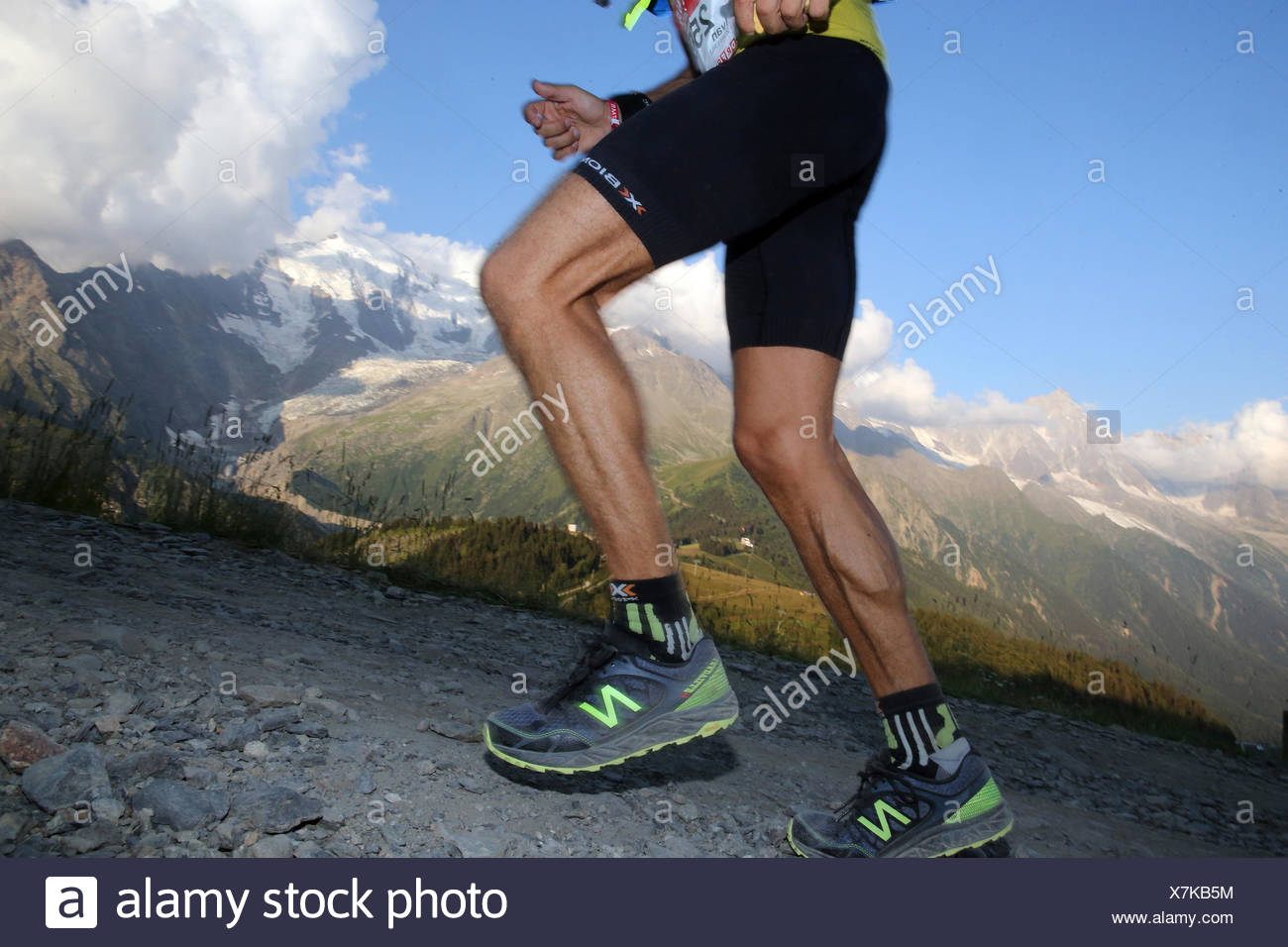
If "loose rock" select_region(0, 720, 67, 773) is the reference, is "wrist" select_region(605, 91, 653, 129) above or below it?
above

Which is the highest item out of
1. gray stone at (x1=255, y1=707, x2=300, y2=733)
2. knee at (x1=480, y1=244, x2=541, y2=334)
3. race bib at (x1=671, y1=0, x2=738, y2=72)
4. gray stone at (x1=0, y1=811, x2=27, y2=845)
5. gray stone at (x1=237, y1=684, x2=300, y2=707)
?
race bib at (x1=671, y1=0, x2=738, y2=72)

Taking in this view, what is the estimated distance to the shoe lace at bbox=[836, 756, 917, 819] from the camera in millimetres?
2020

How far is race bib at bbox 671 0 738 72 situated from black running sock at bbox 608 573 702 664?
4.49ft

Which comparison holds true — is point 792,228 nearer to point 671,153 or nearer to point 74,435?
point 671,153

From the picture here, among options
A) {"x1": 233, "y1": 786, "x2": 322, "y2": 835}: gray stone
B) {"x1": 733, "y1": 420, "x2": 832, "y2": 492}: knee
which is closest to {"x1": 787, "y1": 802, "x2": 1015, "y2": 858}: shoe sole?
{"x1": 733, "y1": 420, "x2": 832, "y2": 492}: knee

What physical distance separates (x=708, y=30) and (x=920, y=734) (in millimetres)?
2024

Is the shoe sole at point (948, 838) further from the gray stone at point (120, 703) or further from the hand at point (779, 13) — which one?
the hand at point (779, 13)

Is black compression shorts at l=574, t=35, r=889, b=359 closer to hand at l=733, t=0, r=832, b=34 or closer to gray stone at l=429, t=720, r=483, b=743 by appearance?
hand at l=733, t=0, r=832, b=34

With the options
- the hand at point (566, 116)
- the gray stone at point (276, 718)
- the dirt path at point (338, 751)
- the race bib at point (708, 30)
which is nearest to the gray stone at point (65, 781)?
the dirt path at point (338, 751)

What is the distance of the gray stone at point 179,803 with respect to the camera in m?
1.52

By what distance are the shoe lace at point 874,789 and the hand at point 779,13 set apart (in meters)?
1.88

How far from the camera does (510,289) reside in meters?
1.69
